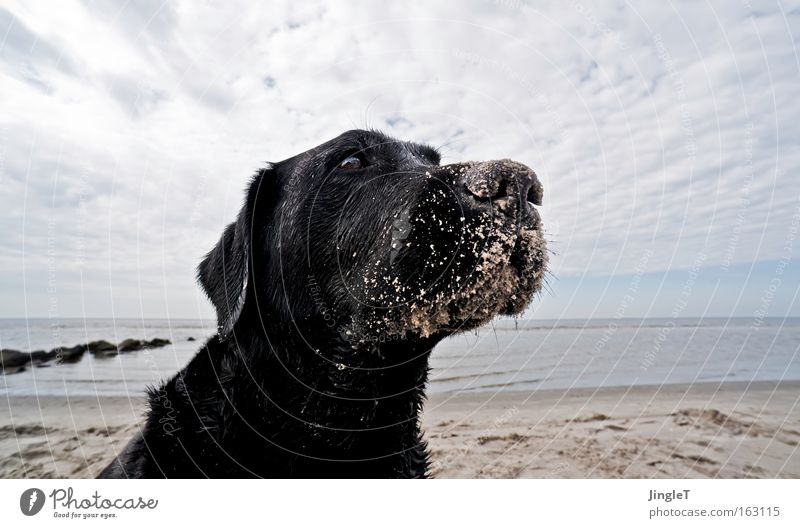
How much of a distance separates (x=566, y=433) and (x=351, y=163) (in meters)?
5.21

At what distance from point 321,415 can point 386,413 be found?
40 centimetres

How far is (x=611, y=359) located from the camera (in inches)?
485

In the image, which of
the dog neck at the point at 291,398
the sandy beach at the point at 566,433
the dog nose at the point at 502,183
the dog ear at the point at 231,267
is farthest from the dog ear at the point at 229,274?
the sandy beach at the point at 566,433

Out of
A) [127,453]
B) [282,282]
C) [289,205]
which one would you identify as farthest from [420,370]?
[127,453]

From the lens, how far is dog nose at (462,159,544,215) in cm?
220

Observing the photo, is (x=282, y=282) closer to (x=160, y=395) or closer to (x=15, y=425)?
(x=160, y=395)

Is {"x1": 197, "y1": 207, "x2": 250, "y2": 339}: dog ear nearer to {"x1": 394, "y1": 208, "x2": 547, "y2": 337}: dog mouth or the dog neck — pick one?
the dog neck

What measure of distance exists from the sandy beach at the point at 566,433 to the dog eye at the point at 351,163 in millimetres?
3620

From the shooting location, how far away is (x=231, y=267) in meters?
3.04

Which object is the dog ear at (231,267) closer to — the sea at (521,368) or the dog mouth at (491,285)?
the dog mouth at (491,285)
